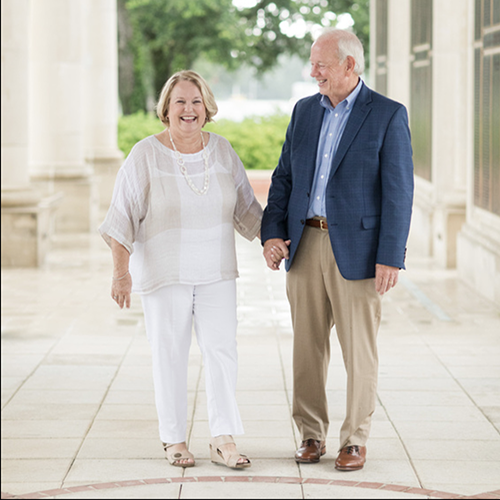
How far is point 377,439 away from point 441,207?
26.9 feet

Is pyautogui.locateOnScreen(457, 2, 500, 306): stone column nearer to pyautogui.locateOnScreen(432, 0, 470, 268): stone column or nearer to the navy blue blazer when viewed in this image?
pyautogui.locateOnScreen(432, 0, 470, 268): stone column

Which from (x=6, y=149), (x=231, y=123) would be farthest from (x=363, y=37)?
(x=6, y=149)

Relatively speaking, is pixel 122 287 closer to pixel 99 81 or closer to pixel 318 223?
pixel 318 223

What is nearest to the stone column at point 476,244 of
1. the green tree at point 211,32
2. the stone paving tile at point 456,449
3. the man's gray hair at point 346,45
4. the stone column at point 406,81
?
the stone column at point 406,81

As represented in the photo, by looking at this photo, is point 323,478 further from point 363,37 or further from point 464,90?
point 363,37

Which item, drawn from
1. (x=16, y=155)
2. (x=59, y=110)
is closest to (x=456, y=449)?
(x=16, y=155)

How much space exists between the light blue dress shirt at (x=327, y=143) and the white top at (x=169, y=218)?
40 cm

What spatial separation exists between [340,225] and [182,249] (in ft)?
2.42

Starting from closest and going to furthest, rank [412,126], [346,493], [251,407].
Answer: [346,493]
[251,407]
[412,126]

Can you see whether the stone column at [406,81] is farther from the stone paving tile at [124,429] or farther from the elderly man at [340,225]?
the elderly man at [340,225]

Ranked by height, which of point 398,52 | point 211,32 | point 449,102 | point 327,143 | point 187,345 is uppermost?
point 211,32

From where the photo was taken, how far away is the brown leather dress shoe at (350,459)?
4.56 metres

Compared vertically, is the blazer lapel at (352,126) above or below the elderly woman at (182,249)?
above

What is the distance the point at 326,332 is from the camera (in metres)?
4.83
